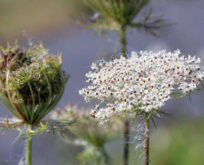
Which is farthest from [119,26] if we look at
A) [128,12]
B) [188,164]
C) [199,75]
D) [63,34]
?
[63,34]

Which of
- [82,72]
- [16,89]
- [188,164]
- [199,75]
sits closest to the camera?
[199,75]

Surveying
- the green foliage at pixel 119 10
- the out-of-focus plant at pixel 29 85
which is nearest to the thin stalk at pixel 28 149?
the out-of-focus plant at pixel 29 85

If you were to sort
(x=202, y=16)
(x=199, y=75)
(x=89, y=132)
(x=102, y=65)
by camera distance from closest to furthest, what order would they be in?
(x=199, y=75) < (x=102, y=65) < (x=89, y=132) < (x=202, y=16)

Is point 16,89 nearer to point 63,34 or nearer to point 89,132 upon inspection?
point 89,132

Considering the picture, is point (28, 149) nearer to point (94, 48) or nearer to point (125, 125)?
point (125, 125)

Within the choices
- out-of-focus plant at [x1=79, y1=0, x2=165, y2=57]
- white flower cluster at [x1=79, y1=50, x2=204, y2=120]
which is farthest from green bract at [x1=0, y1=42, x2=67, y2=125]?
out-of-focus plant at [x1=79, y1=0, x2=165, y2=57]

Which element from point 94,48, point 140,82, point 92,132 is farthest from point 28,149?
point 94,48
